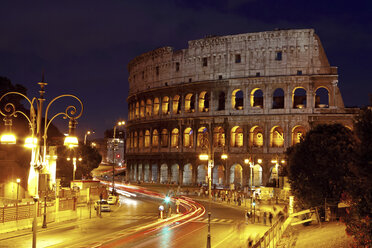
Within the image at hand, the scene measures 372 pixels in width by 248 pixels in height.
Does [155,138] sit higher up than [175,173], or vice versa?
[155,138]

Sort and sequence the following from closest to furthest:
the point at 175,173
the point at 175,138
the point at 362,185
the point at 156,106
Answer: the point at 362,185, the point at 175,173, the point at 175,138, the point at 156,106

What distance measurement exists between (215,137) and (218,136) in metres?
0.57

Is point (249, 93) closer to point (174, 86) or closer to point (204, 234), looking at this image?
point (174, 86)

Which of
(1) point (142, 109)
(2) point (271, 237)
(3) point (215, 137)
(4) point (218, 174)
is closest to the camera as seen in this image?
(2) point (271, 237)

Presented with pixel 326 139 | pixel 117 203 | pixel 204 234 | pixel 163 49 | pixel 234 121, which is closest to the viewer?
pixel 204 234

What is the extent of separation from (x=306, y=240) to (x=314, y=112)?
39797 mm

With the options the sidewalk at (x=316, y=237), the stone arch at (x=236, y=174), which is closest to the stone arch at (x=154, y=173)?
the stone arch at (x=236, y=174)

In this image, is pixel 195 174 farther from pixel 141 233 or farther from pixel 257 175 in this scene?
pixel 141 233

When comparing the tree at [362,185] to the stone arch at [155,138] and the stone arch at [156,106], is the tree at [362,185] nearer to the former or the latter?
the stone arch at [155,138]

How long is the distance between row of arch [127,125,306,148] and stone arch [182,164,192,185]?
11.1ft

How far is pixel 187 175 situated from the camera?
Result: 66688mm

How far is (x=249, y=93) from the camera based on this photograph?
61094mm

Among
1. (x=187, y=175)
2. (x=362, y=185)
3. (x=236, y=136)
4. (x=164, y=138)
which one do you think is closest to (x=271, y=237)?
(x=362, y=185)

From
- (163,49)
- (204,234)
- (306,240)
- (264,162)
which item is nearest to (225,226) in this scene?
(204,234)
